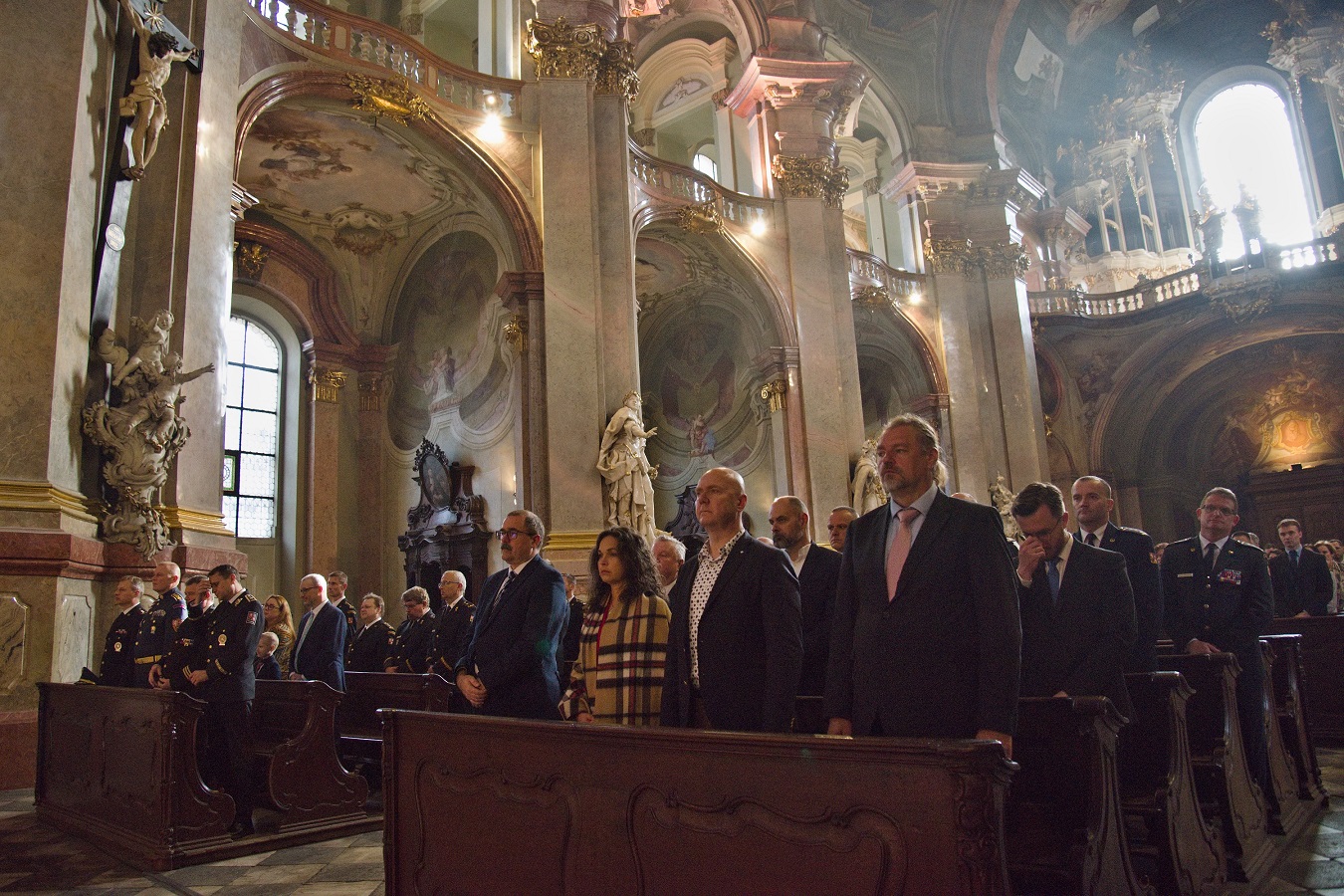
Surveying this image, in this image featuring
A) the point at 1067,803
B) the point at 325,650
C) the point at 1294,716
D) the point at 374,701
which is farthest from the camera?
the point at 374,701

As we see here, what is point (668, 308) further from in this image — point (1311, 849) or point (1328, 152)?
point (1328, 152)

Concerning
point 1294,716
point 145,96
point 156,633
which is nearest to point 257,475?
point 145,96

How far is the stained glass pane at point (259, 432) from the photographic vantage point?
1405 centimetres

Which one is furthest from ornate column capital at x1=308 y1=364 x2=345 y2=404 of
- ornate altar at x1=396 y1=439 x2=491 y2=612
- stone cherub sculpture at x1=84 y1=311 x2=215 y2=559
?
stone cherub sculpture at x1=84 y1=311 x2=215 y2=559

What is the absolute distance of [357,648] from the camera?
9188 mm

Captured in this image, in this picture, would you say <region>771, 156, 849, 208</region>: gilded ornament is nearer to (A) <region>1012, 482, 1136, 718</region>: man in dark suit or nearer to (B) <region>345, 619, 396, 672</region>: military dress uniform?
(B) <region>345, 619, 396, 672</region>: military dress uniform

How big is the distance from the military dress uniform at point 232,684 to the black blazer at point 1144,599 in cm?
447

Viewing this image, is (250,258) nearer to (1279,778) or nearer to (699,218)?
(699,218)

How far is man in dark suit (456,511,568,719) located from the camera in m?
4.10

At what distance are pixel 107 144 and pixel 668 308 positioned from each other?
10.0 meters

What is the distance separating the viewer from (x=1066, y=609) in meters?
3.65

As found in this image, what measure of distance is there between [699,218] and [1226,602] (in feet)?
32.5

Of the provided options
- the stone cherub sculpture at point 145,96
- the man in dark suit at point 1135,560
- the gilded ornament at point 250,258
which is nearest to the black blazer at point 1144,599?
the man in dark suit at point 1135,560

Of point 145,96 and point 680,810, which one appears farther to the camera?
point 145,96
